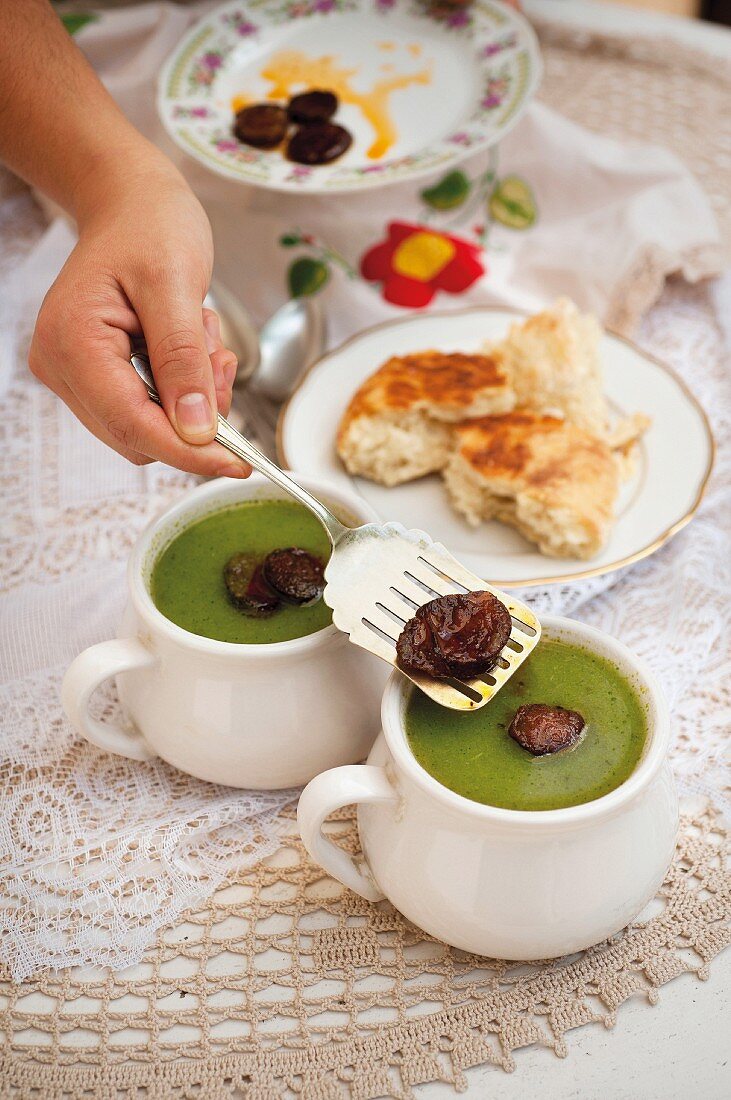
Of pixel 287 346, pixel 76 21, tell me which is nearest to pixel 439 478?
pixel 287 346

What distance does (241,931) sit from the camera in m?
1.13

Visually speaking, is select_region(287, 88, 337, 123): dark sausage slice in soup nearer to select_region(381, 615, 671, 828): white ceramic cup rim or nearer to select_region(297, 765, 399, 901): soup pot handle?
select_region(381, 615, 671, 828): white ceramic cup rim

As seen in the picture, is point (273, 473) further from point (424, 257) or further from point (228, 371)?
point (424, 257)

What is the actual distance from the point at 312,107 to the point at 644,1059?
1647mm

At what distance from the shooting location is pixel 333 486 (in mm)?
1276

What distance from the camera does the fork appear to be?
1.06 m

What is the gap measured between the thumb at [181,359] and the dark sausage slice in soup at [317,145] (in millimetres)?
737

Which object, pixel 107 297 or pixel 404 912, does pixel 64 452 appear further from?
pixel 404 912

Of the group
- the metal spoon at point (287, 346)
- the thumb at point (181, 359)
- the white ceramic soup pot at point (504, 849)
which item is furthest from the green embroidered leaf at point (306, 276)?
the white ceramic soup pot at point (504, 849)

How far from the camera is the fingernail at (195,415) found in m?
1.17

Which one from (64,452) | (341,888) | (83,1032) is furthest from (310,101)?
(83,1032)

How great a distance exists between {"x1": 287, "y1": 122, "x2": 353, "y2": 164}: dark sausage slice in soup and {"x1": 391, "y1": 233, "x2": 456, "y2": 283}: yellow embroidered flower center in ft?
0.72

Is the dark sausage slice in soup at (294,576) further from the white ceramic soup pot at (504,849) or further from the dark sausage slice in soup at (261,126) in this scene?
the dark sausage slice in soup at (261,126)

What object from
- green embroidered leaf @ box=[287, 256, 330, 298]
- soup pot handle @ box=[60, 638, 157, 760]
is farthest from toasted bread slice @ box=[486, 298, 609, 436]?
soup pot handle @ box=[60, 638, 157, 760]
